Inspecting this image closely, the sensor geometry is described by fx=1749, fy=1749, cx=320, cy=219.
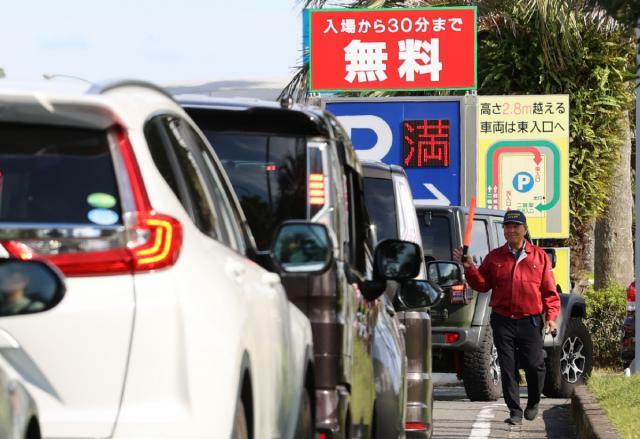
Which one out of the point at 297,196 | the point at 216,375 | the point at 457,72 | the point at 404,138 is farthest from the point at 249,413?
the point at 457,72

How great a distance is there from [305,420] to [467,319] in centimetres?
1152

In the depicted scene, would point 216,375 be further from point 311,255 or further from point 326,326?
point 326,326

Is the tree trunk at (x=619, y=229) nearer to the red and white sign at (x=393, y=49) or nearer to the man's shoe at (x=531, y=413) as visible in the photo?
the red and white sign at (x=393, y=49)

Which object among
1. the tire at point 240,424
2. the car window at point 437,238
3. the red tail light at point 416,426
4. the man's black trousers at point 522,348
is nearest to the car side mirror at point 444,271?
the man's black trousers at point 522,348

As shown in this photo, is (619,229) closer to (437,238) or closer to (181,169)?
(437,238)

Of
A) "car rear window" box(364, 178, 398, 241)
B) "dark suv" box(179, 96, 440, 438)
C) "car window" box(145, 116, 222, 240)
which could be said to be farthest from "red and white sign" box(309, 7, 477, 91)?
"car window" box(145, 116, 222, 240)

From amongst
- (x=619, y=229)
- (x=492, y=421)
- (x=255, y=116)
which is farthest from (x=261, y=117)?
(x=619, y=229)

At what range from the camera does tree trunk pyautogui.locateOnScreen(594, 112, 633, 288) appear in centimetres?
3519

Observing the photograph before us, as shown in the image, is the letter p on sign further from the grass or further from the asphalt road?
the grass

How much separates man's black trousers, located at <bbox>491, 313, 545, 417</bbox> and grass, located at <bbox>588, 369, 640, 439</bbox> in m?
0.52

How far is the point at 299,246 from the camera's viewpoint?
579 cm

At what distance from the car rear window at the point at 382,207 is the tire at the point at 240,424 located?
8.48 m

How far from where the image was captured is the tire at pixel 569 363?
61.8 ft

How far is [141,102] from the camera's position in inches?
193
